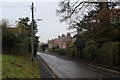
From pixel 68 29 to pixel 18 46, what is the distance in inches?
444

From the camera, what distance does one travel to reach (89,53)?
41.2 metres

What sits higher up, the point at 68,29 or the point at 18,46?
the point at 68,29

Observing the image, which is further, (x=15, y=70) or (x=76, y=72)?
(x=76, y=72)

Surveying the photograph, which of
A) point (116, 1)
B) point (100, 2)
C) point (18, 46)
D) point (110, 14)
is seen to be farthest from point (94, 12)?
point (18, 46)

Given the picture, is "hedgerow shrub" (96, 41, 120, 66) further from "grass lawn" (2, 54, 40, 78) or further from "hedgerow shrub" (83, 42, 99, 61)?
"grass lawn" (2, 54, 40, 78)

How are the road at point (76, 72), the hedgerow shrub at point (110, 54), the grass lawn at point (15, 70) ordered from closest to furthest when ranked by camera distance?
the grass lawn at point (15, 70) → the road at point (76, 72) → the hedgerow shrub at point (110, 54)

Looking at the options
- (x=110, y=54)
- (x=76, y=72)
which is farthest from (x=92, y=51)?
(x=76, y=72)

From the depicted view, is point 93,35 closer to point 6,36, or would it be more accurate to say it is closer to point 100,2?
point 100,2

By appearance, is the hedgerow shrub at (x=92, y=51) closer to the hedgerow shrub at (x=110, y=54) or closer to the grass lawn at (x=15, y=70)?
the hedgerow shrub at (x=110, y=54)

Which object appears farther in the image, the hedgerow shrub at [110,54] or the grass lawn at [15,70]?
the hedgerow shrub at [110,54]

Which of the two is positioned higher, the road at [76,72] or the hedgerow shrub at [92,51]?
the hedgerow shrub at [92,51]

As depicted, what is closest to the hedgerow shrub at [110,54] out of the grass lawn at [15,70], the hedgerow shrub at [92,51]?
Result: the hedgerow shrub at [92,51]

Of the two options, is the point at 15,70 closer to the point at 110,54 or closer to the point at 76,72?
the point at 76,72

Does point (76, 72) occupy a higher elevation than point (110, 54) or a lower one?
lower
